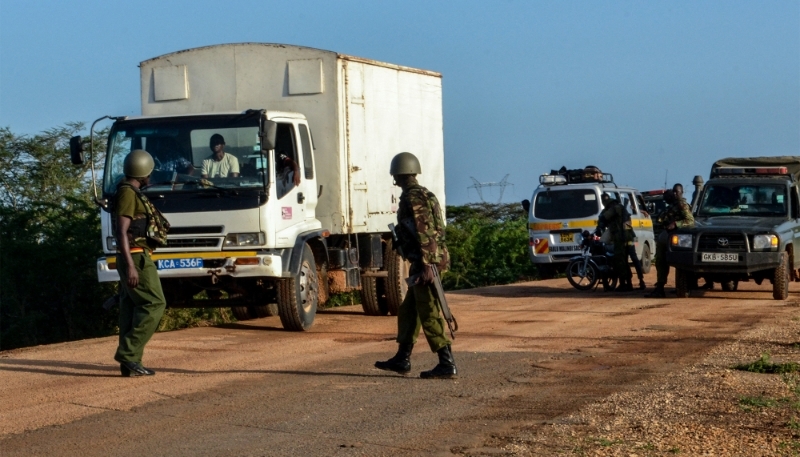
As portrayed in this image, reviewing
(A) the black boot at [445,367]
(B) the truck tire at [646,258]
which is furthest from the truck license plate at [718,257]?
(A) the black boot at [445,367]

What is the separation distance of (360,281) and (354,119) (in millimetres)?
2194

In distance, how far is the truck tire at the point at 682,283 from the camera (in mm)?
17766

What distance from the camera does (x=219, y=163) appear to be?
465 inches

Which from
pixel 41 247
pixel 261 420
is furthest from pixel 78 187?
pixel 261 420

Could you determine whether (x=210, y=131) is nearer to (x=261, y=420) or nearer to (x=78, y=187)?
(x=261, y=420)

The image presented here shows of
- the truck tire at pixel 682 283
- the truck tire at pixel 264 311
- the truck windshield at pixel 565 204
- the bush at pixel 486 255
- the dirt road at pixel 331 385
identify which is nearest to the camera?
the dirt road at pixel 331 385

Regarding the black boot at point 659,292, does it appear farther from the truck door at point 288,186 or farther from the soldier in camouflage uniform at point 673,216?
the truck door at point 288,186

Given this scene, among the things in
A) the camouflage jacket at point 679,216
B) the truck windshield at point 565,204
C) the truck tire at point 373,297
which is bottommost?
the truck tire at point 373,297

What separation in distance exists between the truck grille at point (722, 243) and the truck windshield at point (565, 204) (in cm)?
559

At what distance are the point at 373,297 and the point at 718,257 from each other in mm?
5672

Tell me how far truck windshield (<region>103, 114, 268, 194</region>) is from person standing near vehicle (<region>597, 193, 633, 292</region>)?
9218 mm

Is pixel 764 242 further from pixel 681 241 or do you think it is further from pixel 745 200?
pixel 745 200

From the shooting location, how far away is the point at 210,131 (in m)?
11.9

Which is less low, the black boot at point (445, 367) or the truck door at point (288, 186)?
the truck door at point (288, 186)
